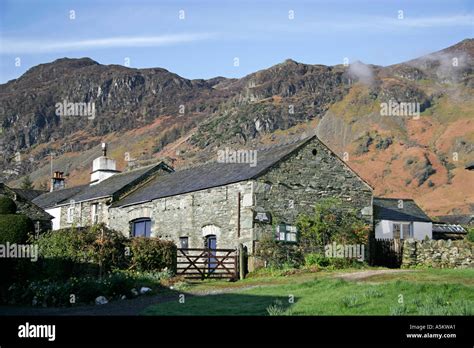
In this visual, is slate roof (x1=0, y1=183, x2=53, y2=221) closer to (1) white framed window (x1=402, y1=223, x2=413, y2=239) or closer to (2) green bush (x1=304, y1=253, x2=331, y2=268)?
(2) green bush (x1=304, y1=253, x2=331, y2=268)

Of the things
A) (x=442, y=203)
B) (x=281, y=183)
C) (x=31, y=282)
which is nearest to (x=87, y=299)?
(x=31, y=282)

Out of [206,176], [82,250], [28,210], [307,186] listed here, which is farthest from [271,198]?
[28,210]

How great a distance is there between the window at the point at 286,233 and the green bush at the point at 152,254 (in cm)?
436

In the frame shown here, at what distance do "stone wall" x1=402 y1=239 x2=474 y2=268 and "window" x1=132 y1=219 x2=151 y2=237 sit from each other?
12.6 meters

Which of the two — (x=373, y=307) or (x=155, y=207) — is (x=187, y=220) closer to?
(x=155, y=207)

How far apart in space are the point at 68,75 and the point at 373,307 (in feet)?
275

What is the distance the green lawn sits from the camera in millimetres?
12973

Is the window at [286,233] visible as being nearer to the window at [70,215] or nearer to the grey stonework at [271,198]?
the grey stonework at [271,198]

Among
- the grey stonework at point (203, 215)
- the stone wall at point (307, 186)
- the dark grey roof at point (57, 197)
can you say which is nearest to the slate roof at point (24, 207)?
the grey stonework at point (203, 215)

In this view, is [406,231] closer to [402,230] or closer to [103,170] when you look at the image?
[402,230]

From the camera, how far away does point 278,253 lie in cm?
2742

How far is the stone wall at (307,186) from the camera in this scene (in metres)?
27.8

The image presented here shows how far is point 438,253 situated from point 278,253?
642 centimetres
